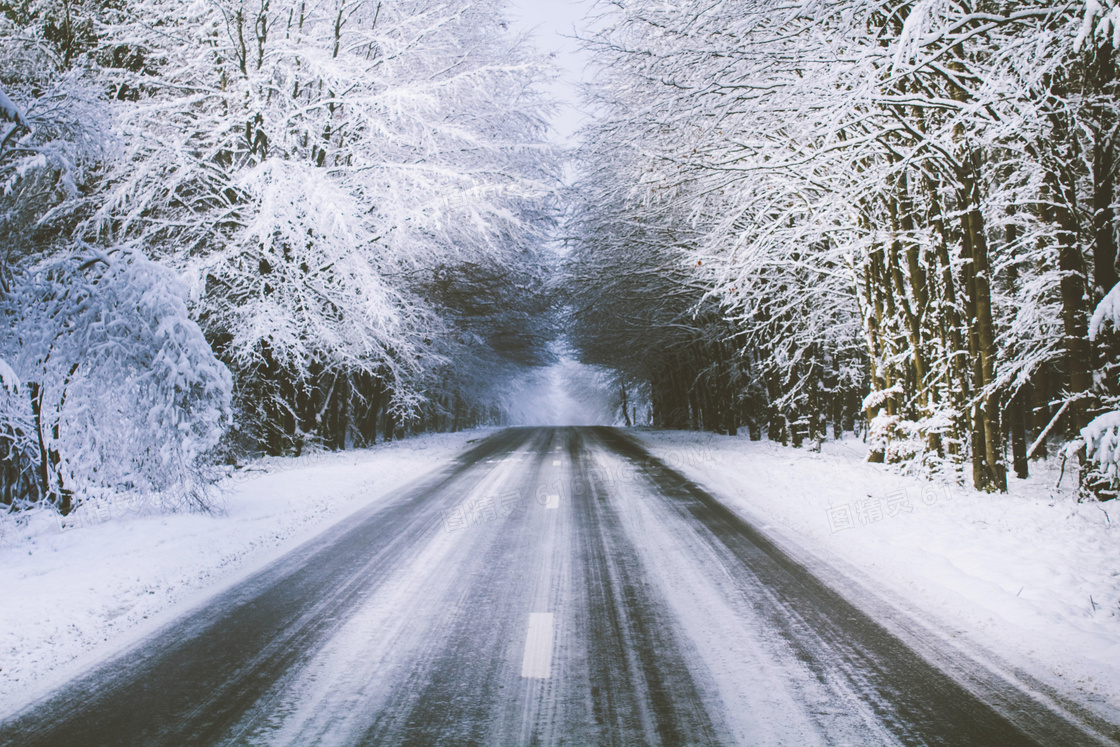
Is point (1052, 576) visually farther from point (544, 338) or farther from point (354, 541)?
point (544, 338)

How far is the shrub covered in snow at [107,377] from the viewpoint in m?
7.13

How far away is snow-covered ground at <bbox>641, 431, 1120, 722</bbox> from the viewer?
13.1 ft

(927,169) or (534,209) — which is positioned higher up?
(534,209)

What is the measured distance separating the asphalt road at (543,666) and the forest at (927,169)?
12.5 ft

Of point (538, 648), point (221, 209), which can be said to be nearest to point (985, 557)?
point (538, 648)

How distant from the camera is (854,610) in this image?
4.79m

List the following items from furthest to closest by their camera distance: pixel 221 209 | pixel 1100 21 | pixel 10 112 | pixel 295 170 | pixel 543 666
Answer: pixel 221 209
pixel 295 170
pixel 10 112
pixel 1100 21
pixel 543 666

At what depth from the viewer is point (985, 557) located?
19.0 ft

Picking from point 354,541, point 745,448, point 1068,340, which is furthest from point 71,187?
point 745,448

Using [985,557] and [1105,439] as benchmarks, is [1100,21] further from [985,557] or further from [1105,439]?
[985,557]

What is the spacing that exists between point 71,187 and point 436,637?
6567 millimetres

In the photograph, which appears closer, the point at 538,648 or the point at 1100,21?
the point at 538,648

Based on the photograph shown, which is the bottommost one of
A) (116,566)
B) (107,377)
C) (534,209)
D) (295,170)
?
(116,566)

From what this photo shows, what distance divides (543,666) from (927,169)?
932 centimetres
